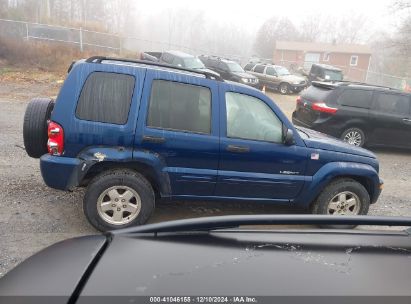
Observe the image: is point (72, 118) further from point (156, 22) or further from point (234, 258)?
point (156, 22)

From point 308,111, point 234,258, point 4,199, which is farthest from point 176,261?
point 308,111

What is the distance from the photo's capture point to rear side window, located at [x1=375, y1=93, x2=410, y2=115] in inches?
395

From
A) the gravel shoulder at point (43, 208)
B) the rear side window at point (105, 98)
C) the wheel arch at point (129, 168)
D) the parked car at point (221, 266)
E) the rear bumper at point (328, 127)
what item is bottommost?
the gravel shoulder at point (43, 208)

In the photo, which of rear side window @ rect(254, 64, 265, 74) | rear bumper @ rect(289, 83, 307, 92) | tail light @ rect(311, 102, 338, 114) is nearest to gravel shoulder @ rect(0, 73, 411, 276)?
tail light @ rect(311, 102, 338, 114)

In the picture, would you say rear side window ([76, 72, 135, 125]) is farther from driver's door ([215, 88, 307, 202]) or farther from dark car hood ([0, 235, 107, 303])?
dark car hood ([0, 235, 107, 303])

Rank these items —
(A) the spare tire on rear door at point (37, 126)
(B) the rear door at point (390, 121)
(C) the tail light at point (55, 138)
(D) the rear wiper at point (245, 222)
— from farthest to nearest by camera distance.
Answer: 1. (B) the rear door at point (390, 121)
2. (A) the spare tire on rear door at point (37, 126)
3. (C) the tail light at point (55, 138)
4. (D) the rear wiper at point (245, 222)

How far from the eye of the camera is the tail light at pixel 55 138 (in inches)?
165

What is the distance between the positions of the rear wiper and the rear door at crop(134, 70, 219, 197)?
→ 2462mm

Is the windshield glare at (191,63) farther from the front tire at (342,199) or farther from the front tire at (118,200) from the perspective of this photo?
the front tire at (118,200)

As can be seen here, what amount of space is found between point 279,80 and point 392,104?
12.9m

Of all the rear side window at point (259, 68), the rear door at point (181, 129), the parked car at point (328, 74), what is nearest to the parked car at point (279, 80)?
the rear side window at point (259, 68)

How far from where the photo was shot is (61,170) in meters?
4.26

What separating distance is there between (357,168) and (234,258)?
3788 mm

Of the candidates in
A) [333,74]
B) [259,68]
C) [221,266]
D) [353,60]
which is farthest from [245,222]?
[353,60]
